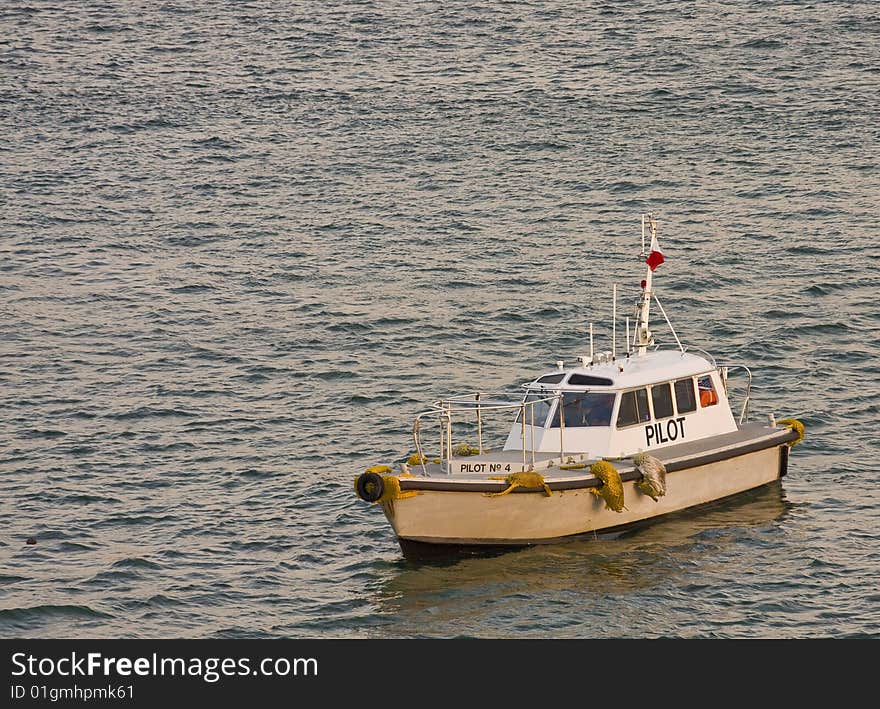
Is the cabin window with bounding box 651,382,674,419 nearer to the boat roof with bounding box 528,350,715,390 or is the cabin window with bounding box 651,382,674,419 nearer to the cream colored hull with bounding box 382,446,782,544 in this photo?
the boat roof with bounding box 528,350,715,390

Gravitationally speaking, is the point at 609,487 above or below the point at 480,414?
below

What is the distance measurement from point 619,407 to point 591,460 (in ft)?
3.80

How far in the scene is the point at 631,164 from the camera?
→ 51906 mm

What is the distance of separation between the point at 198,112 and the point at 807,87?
75.5 feet

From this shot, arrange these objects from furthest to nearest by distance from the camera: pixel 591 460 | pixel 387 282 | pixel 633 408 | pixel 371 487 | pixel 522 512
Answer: pixel 387 282
pixel 633 408
pixel 591 460
pixel 522 512
pixel 371 487

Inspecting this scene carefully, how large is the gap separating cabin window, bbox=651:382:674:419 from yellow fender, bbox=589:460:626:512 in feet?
7.78

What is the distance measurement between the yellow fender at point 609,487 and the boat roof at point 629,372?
1952 millimetres

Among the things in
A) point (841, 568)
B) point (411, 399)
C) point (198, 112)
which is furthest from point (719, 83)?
point (841, 568)

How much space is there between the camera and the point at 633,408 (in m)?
27.1

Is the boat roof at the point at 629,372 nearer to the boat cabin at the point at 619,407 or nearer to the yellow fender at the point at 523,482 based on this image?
the boat cabin at the point at 619,407

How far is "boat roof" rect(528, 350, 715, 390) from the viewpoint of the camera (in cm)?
2720

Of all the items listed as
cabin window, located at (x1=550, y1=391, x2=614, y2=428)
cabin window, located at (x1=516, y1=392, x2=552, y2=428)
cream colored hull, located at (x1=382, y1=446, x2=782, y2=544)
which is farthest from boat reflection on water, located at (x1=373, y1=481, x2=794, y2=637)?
cabin window, located at (x1=516, y1=392, x2=552, y2=428)

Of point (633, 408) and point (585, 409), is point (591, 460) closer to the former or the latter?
point (585, 409)

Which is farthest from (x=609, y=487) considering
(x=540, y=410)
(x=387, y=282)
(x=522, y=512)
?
(x=387, y=282)
